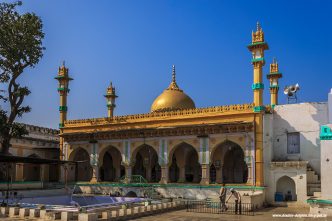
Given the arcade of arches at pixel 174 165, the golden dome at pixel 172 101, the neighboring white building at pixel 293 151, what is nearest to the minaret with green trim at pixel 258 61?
the neighboring white building at pixel 293 151

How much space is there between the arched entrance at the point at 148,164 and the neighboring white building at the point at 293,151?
8966mm

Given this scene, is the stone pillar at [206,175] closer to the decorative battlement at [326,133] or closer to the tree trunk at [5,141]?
the decorative battlement at [326,133]

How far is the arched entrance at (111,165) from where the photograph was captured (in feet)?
100

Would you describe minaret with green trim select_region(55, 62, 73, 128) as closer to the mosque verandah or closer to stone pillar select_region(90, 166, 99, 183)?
the mosque verandah

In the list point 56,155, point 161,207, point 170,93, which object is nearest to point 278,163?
point 161,207

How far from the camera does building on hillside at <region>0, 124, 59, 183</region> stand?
104 feet

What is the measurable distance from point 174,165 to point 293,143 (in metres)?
9.14

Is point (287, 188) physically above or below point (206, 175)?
below

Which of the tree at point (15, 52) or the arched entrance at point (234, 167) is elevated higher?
the tree at point (15, 52)

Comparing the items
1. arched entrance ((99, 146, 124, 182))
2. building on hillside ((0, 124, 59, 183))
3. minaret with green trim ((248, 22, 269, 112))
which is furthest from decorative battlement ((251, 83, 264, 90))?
building on hillside ((0, 124, 59, 183))

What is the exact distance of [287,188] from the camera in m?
23.4

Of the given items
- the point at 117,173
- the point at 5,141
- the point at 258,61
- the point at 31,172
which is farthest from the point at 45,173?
the point at 258,61

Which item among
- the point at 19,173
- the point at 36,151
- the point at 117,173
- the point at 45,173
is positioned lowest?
the point at 45,173

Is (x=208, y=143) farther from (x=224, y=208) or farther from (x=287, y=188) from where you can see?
(x=224, y=208)
